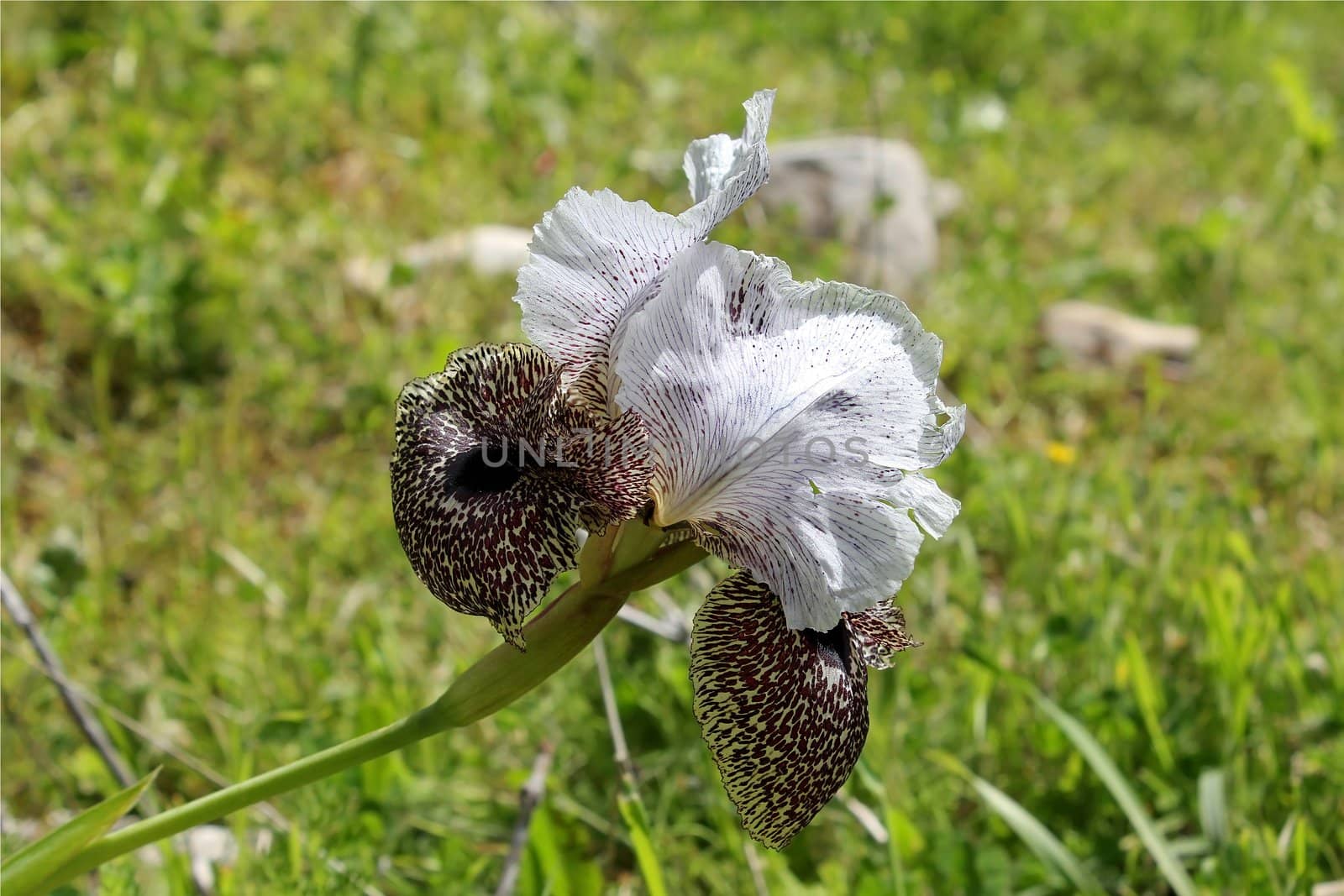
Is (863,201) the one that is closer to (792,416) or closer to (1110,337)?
(1110,337)

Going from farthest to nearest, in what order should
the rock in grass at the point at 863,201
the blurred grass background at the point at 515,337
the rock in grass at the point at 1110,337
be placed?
the rock in grass at the point at 863,201 < the rock in grass at the point at 1110,337 < the blurred grass background at the point at 515,337

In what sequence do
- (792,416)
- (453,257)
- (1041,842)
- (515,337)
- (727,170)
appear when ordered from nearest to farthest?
(792,416) → (727,170) → (1041,842) → (515,337) → (453,257)

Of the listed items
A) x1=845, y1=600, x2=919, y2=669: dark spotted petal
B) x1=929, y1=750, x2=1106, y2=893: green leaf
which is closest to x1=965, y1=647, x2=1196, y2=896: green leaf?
x1=929, y1=750, x2=1106, y2=893: green leaf

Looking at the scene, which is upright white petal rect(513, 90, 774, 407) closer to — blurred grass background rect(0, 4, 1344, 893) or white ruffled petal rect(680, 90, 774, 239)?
white ruffled petal rect(680, 90, 774, 239)

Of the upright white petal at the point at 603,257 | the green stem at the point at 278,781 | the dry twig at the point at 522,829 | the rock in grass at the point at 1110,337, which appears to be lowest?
the rock in grass at the point at 1110,337

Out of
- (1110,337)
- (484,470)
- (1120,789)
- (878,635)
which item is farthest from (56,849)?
(1110,337)

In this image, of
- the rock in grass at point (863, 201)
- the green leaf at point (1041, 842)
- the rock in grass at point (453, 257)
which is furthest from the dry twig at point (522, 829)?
the rock in grass at point (863, 201)

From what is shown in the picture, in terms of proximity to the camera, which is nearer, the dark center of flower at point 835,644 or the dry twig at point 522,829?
the dark center of flower at point 835,644

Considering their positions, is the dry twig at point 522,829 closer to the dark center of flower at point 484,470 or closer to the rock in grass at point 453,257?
the dark center of flower at point 484,470
